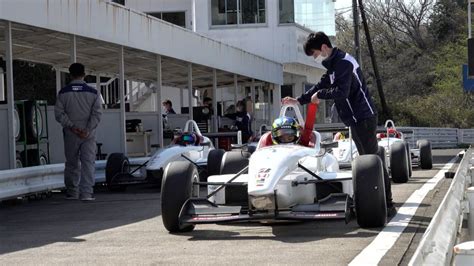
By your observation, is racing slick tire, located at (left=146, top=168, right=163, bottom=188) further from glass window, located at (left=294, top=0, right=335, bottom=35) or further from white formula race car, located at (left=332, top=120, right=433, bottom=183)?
glass window, located at (left=294, top=0, right=335, bottom=35)

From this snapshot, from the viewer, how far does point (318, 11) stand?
1780 inches

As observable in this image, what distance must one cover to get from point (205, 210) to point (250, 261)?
1.59 metres

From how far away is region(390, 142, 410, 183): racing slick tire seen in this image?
14.3 metres

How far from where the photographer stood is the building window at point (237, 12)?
40000 millimetres

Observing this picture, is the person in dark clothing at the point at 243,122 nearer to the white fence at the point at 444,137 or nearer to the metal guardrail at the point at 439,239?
the metal guardrail at the point at 439,239

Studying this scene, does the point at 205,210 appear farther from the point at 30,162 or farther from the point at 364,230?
the point at 30,162

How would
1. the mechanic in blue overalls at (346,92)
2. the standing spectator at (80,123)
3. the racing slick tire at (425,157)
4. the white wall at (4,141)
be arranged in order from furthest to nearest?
1. the racing slick tire at (425,157)
2. the white wall at (4,141)
3. the standing spectator at (80,123)
4. the mechanic in blue overalls at (346,92)

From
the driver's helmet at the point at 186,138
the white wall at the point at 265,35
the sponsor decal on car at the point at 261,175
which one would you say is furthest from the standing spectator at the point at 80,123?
the white wall at the point at 265,35

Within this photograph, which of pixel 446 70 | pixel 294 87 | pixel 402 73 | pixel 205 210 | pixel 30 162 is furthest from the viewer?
pixel 402 73

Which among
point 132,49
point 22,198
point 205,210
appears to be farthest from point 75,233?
point 132,49

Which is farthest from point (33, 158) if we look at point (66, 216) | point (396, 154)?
point (396, 154)

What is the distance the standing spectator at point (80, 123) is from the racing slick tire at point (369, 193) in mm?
5772

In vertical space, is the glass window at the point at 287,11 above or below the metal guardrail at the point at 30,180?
above

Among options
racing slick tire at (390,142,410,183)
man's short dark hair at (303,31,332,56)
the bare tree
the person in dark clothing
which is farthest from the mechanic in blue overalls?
the bare tree
